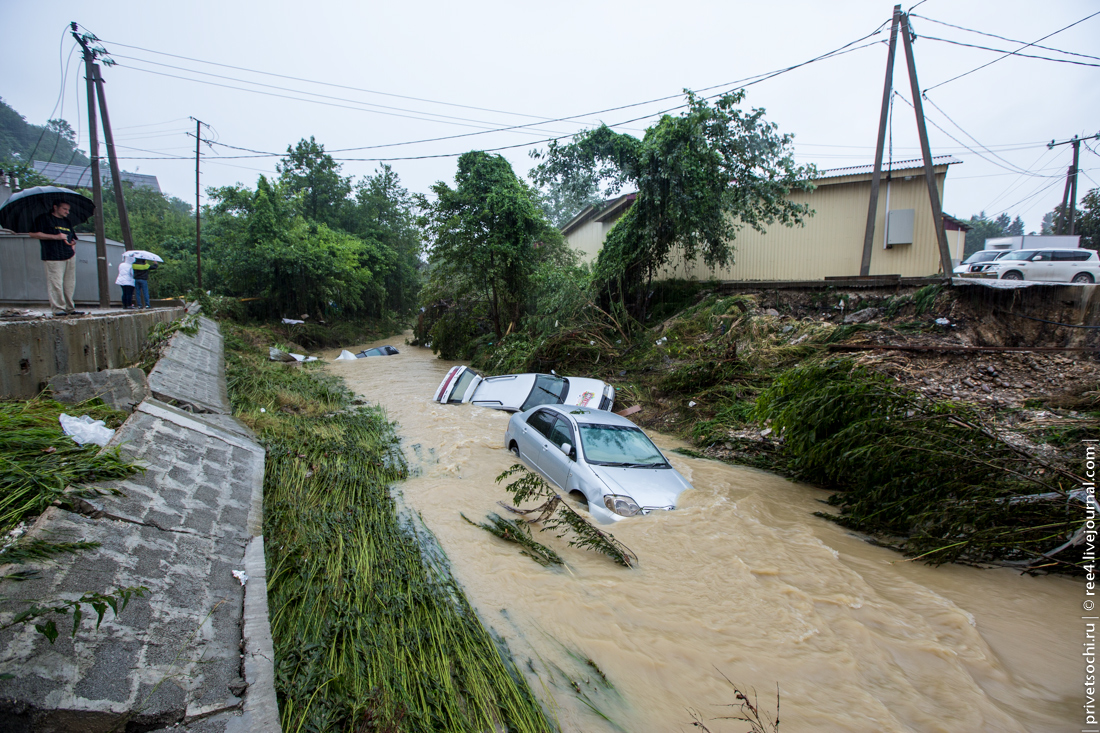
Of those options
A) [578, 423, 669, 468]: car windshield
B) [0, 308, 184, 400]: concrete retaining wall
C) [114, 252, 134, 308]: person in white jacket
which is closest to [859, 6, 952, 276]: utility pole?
[578, 423, 669, 468]: car windshield

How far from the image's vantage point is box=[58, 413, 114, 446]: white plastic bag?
13.0ft

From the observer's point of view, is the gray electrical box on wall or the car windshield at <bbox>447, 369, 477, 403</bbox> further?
the gray electrical box on wall

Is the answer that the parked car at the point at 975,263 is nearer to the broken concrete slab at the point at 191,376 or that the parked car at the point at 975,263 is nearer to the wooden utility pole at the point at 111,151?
the broken concrete slab at the point at 191,376

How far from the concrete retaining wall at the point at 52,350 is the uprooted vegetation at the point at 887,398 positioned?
341 inches

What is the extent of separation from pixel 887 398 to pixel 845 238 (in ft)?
39.4

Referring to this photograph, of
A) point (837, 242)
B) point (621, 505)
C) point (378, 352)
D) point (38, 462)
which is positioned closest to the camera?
point (38, 462)

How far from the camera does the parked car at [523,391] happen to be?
34.6 ft

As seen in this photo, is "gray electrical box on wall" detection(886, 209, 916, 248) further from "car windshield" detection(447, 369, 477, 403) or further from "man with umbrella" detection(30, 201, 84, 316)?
"man with umbrella" detection(30, 201, 84, 316)

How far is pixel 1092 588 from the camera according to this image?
428cm

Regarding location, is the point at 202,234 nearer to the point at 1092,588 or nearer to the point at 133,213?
the point at 133,213

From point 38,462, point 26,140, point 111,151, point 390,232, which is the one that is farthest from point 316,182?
point 26,140

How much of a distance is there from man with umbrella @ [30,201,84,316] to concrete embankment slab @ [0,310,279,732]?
522 centimetres

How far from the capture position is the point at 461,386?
1235 cm

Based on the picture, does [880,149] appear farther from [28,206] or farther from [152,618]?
[28,206]
